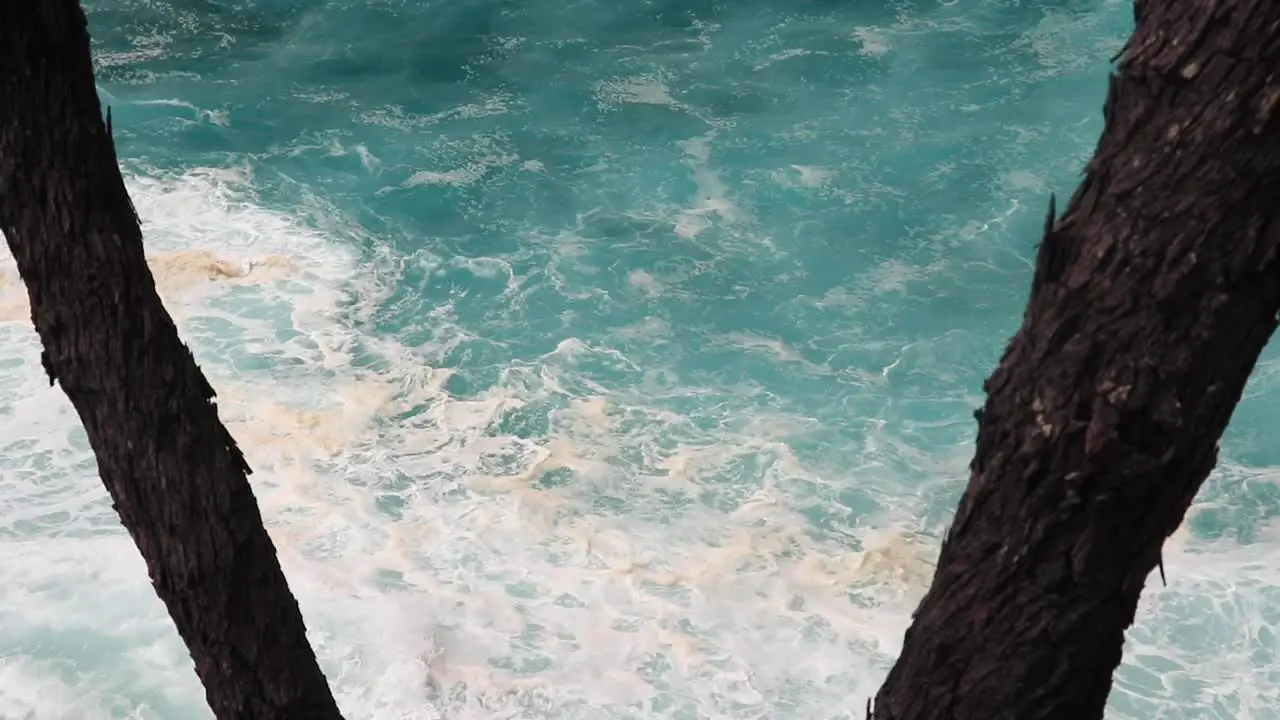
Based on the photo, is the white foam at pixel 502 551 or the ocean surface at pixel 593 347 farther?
the ocean surface at pixel 593 347

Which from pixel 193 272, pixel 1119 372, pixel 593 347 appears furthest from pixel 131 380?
pixel 193 272

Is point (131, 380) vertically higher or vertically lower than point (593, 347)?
Result: higher

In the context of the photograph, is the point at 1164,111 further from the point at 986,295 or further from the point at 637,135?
the point at 637,135

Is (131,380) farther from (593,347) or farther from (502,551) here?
(593,347)

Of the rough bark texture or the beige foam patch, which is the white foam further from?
the rough bark texture

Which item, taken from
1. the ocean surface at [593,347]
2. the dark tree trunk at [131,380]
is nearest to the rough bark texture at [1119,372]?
the dark tree trunk at [131,380]

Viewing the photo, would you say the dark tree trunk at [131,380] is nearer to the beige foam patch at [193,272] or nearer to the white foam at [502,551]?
the white foam at [502,551]

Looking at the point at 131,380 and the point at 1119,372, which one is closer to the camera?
the point at 1119,372
